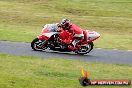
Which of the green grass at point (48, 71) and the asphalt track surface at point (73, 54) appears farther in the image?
the asphalt track surface at point (73, 54)

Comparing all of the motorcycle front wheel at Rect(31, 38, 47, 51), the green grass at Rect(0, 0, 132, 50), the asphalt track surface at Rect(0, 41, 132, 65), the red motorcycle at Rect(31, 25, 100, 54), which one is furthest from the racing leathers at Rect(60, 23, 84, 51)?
the green grass at Rect(0, 0, 132, 50)

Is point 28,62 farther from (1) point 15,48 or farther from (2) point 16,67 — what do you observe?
(1) point 15,48

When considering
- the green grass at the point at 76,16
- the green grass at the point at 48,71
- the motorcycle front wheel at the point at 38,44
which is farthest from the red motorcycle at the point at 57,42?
the green grass at the point at 76,16

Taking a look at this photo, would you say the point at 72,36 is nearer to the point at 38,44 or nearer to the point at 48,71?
the point at 38,44

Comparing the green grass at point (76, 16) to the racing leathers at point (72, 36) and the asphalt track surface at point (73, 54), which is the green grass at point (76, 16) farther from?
the racing leathers at point (72, 36)

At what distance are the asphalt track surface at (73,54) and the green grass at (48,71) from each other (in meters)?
1.23

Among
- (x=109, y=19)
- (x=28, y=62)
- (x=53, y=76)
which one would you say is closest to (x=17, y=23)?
(x=109, y=19)

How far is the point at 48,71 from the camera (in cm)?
1451

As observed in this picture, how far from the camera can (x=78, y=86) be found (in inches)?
483

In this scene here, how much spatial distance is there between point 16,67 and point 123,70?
4.37m

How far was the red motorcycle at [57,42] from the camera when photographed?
2050cm

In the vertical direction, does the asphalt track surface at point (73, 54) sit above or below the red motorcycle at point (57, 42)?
below

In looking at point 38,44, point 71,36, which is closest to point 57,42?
point 71,36

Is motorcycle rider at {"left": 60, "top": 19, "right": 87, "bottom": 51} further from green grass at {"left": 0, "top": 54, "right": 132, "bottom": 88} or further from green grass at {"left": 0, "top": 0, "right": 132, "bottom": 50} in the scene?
green grass at {"left": 0, "top": 0, "right": 132, "bottom": 50}
